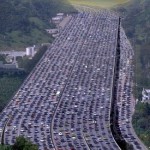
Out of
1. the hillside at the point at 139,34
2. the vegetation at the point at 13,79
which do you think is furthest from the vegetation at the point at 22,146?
the hillside at the point at 139,34

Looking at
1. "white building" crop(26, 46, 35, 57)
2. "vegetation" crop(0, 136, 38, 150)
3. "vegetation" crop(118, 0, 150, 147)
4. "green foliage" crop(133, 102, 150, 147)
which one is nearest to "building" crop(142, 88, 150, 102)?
"vegetation" crop(118, 0, 150, 147)

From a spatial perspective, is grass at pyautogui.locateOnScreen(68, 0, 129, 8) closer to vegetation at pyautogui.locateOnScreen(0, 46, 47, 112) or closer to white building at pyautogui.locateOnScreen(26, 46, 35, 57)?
vegetation at pyautogui.locateOnScreen(0, 46, 47, 112)

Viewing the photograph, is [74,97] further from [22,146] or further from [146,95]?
[22,146]

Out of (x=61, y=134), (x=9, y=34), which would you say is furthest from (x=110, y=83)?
(x=9, y=34)

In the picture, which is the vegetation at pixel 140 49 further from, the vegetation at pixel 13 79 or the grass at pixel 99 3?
the vegetation at pixel 13 79

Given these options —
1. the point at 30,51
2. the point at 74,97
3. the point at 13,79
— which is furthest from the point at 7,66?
the point at 74,97
